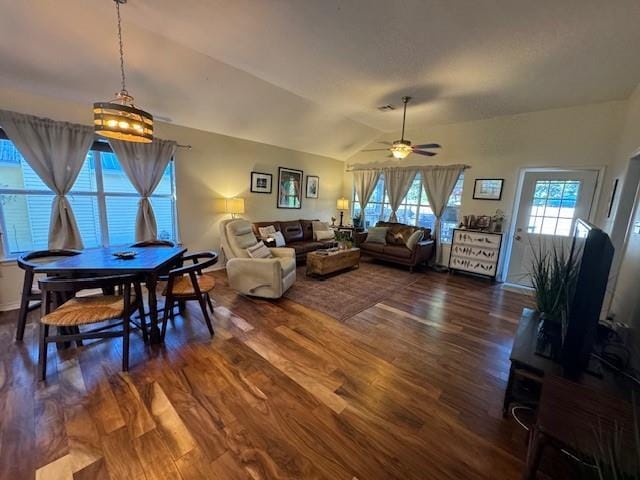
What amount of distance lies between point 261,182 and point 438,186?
3614mm

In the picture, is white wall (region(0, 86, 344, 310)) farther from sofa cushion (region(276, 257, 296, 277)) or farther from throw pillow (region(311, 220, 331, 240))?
sofa cushion (region(276, 257, 296, 277))

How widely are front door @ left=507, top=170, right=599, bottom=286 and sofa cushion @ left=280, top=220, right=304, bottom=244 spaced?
402 cm

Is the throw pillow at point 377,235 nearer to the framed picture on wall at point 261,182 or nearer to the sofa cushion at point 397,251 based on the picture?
the sofa cushion at point 397,251

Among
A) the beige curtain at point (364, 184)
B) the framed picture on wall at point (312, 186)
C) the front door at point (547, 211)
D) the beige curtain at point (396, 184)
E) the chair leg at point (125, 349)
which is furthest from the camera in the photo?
the beige curtain at point (364, 184)

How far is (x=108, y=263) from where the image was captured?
227 centimetres

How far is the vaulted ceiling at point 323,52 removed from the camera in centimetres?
212

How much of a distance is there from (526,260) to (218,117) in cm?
566

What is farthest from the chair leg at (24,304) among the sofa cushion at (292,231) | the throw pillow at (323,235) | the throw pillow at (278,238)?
the throw pillow at (323,235)

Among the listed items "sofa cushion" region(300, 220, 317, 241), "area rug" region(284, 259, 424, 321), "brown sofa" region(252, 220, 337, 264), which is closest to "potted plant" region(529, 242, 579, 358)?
"area rug" region(284, 259, 424, 321)

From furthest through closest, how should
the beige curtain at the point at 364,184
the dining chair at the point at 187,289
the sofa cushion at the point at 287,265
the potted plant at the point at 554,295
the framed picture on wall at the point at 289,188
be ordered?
the beige curtain at the point at 364,184 < the framed picture on wall at the point at 289,188 < the sofa cushion at the point at 287,265 < the dining chair at the point at 187,289 < the potted plant at the point at 554,295

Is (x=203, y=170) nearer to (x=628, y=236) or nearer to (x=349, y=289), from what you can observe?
(x=349, y=289)

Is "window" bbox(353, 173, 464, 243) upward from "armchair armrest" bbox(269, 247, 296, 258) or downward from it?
upward

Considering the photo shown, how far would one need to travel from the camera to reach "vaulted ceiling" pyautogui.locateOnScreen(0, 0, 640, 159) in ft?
6.95

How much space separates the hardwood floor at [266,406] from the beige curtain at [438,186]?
3.02 m
